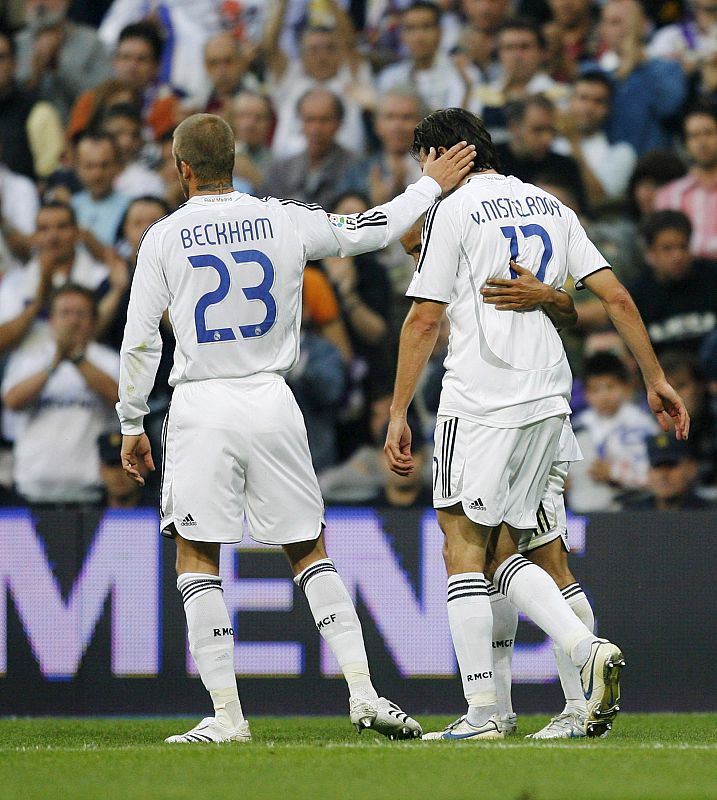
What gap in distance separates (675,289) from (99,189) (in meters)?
4.11

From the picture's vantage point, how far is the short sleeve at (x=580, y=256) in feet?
15.5

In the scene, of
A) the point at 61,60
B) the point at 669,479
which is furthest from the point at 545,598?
the point at 61,60

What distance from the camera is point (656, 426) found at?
841 cm

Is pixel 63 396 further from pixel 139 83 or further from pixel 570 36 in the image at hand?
pixel 570 36

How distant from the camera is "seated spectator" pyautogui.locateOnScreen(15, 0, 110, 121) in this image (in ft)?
32.0

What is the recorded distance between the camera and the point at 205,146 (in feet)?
14.9

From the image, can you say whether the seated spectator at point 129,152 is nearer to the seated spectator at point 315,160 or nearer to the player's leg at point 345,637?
the seated spectator at point 315,160

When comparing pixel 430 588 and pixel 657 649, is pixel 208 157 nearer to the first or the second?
pixel 430 588

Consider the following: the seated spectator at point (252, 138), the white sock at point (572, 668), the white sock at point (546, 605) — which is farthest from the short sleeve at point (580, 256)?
the seated spectator at point (252, 138)

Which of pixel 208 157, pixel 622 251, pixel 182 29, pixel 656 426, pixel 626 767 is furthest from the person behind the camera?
pixel 182 29

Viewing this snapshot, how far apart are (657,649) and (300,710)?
1.86m

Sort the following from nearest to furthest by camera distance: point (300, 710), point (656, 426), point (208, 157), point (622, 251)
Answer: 1. point (208, 157)
2. point (300, 710)
3. point (656, 426)
4. point (622, 251)

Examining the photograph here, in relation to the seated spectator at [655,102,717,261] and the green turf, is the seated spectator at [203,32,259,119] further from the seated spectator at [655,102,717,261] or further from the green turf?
the green turf

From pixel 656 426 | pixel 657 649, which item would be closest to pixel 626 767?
Result: pixel 657 649
